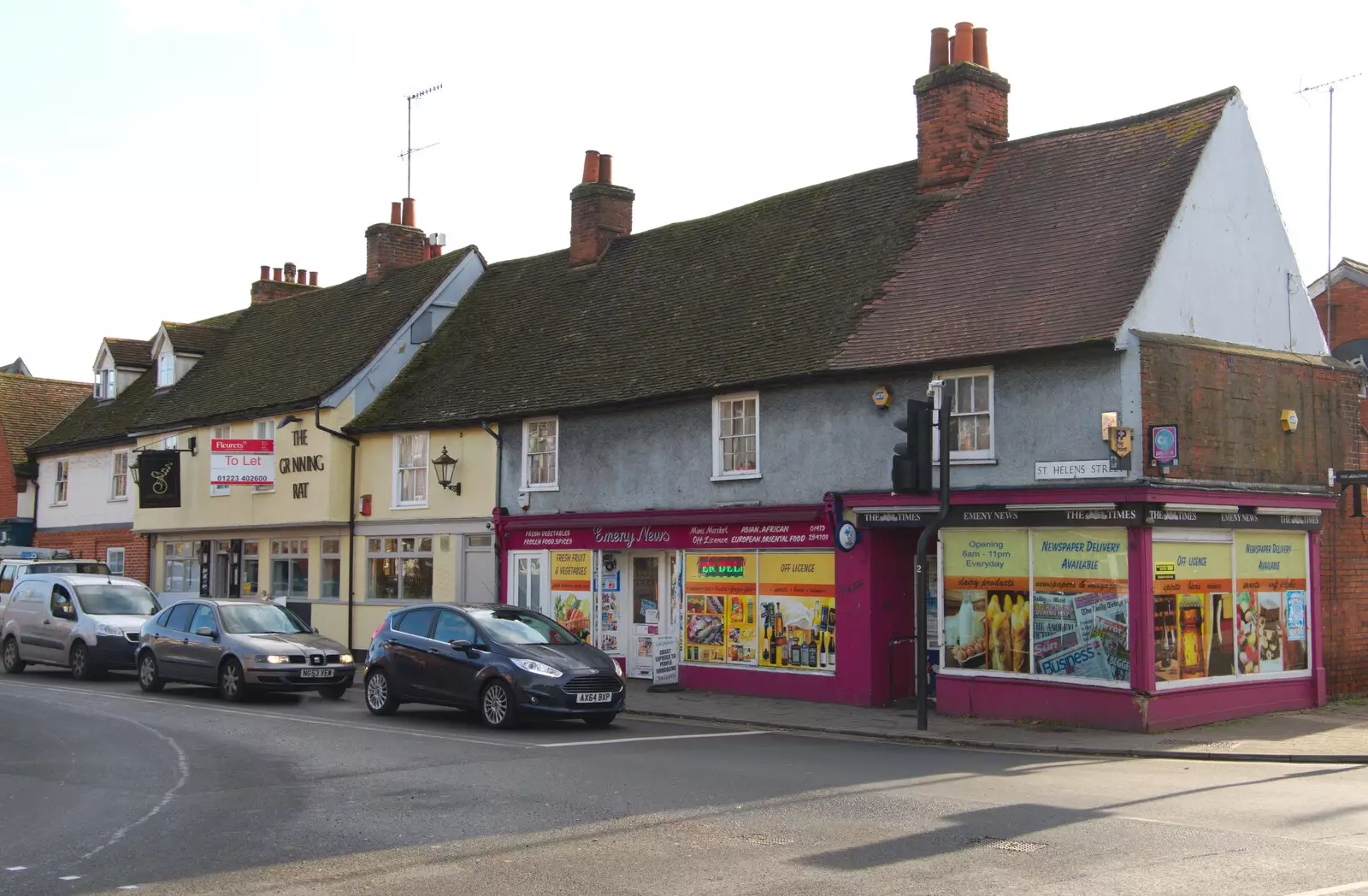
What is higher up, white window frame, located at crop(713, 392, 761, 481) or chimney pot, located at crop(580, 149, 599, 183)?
chimney pot, located at crop(580, 149, 599, 183)

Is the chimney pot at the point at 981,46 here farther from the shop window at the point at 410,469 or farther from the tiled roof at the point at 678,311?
the shop window at the point at 410,469

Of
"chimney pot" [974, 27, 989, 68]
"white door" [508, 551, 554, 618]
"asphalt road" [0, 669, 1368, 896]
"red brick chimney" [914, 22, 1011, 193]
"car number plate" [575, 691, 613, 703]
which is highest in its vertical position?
"chimney pot" [974, 27, 989, 68]

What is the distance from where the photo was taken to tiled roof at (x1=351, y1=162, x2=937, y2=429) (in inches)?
838

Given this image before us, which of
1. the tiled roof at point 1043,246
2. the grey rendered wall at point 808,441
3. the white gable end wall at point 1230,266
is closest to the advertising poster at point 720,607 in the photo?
the grey rendered wall at point 808,441

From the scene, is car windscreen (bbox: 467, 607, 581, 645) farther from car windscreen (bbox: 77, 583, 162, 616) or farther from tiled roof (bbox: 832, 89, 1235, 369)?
car windscreen (bbox: 77, 583, 162, 616)

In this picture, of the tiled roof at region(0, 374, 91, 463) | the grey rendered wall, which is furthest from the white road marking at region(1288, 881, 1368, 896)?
the tiled roof at region(0, 374, 91, 463)

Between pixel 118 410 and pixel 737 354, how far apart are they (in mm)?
24884

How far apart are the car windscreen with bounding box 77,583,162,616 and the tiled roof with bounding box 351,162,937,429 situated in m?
5.77

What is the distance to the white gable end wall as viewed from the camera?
57.4 ft

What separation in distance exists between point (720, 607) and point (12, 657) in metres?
14.3

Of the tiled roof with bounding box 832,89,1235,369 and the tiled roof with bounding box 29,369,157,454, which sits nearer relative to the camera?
the tiled roof with bounding box 832,89,1235,369

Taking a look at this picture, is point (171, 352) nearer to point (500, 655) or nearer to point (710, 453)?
point (710, 453)

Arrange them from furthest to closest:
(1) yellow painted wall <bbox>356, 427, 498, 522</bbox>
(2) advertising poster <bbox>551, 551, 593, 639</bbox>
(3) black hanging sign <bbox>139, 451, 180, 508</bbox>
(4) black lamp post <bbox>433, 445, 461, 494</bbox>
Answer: (3) black hanging sign <bbox>139, 451, 180, 508</bbox>, (4) black lamp post <bbox>433, 445, 461, 494</bbox>, (1) yellow painted wall <bbox>356, 427, 498, 522</bbox>, (2) advertising poster <bbox>551, 551, 593, 639</bbox>

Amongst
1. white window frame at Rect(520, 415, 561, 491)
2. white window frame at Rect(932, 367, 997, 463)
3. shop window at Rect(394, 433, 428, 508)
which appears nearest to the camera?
white window frame at Rect(932, 367, 997, 463)
